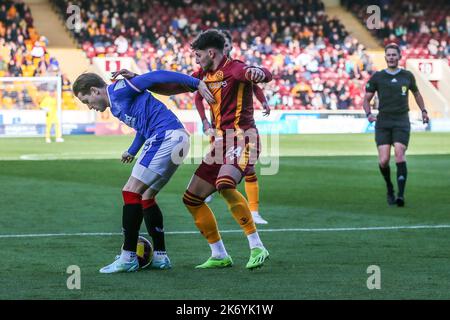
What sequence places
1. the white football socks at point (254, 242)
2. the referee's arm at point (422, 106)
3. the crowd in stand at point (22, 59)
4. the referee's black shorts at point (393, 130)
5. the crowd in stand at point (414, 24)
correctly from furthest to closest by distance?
the crowd in stand at point (414, 24) < the crowd in stand at point (22, 59) < the referee's black shorts at point (393, 130) < the referee's arm at point (422, 106) < the white football socks at point (254, 242)

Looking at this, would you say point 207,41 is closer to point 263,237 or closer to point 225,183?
point 225,183

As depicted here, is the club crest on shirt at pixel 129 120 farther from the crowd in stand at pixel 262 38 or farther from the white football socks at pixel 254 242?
the crowd in stand at pixel 262 38

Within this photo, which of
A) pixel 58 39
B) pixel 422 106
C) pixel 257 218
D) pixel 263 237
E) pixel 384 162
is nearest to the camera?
pixel 263 237

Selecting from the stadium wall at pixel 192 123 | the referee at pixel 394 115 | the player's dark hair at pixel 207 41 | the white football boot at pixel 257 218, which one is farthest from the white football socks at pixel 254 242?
the stadium wall at pixel 192 123

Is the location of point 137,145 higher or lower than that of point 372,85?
lower

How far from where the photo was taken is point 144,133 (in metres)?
8.73

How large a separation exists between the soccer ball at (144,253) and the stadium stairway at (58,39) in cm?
3389

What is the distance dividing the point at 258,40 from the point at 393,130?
3255cm

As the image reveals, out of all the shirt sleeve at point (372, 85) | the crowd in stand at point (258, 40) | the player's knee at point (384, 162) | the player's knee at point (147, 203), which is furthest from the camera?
the crowd in stand at point (258, 40)

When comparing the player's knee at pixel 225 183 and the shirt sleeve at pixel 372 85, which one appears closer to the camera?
the player's knee at pixel 225 183

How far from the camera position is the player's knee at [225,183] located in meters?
8.51

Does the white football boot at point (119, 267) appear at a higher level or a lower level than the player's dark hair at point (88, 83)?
lower

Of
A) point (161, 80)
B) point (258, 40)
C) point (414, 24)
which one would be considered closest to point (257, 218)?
point (161, 80)
